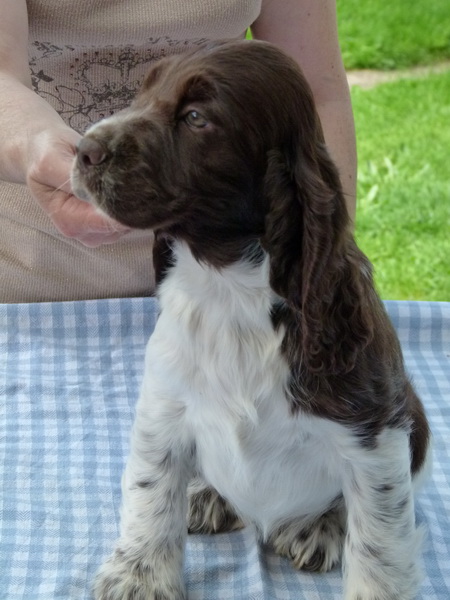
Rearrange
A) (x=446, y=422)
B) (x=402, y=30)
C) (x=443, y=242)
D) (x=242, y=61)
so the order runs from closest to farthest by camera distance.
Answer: (x=242, y=61), (x=446, y=422), (x=443, y=242), (x=402, y=30)

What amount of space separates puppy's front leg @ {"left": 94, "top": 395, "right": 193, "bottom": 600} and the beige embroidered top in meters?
1.11

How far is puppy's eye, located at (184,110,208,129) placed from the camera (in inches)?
88.2

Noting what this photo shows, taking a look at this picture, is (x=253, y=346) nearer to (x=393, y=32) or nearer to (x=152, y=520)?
(x=152, y=520)

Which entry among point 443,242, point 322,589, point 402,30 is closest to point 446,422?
point 322,589

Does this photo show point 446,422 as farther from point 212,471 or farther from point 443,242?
point 443,242

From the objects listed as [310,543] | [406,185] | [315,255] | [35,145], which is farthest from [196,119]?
[406,185]

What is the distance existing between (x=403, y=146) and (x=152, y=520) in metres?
5.80

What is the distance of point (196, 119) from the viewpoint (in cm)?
225

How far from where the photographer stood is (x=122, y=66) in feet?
11.8

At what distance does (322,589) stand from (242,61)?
151 cm

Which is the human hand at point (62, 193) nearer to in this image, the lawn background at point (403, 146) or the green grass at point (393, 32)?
the lawn background at point (403, 146)

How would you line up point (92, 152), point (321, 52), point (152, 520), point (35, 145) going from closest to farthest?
point (92, 152), point (35, 145), point (152, 520), point (321, 52)

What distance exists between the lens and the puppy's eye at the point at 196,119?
88.2 inches

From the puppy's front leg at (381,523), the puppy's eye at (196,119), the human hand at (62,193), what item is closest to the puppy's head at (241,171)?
the puppy's eye at (196,119)
